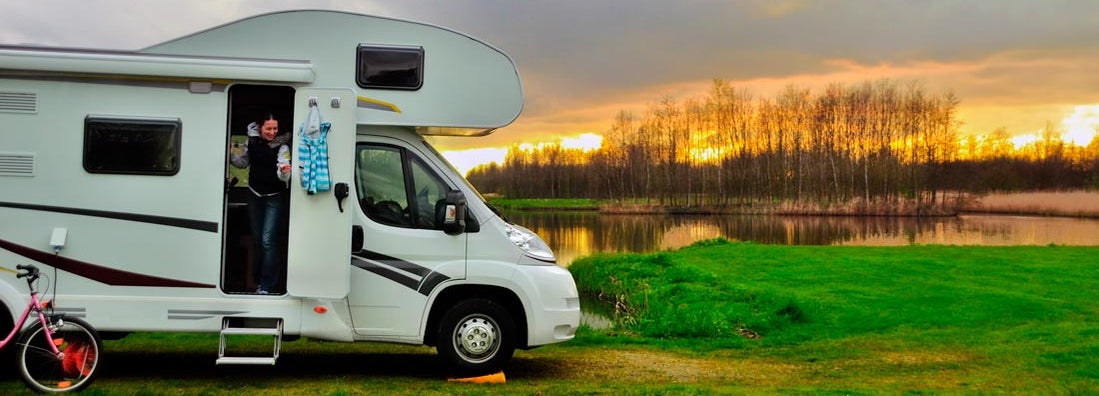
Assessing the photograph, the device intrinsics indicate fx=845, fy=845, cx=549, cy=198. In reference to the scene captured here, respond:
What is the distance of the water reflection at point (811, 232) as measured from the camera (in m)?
38.2

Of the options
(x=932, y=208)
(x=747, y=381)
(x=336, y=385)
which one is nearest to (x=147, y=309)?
(x=336, y=385)

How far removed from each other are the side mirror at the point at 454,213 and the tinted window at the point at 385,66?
1.23 m

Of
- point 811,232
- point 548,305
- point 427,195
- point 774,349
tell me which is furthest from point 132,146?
point 811,232

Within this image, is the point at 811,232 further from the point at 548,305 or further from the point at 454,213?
the point at 454,213

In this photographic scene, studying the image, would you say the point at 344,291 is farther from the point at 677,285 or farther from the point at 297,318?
the point at 677,285

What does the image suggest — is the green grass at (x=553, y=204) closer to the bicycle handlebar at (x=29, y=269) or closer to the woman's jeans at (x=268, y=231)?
the woman's jeans at (x=268, y=231)

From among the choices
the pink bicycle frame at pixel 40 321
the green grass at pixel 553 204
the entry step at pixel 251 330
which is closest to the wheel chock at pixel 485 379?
the entry step at pixel 251 330

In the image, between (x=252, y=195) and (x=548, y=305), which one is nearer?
(x=252, y=195)

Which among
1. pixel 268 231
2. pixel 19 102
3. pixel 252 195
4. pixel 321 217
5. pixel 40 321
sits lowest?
pixel 40 321

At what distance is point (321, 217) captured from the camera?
26.8 ft

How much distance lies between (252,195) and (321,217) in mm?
886

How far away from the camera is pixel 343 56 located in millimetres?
8445

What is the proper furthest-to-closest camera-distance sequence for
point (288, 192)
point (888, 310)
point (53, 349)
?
point (888, 310) < point (288, 192) < point (53, 349)

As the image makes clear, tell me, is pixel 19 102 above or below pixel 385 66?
below
